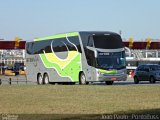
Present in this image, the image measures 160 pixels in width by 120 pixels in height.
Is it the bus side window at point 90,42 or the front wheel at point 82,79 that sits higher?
the bus side window at point 90,42

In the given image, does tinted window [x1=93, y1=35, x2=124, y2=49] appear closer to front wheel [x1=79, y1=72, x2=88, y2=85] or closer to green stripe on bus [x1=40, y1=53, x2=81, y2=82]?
green stripe on bus [x1=40, y1=53, x2=81, y2=82]

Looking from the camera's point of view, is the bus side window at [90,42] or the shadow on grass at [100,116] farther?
the bus side window at [90,42]

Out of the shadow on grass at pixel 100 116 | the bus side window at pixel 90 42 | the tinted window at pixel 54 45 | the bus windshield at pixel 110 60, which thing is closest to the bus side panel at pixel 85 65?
the bus side window at pixel 90 42

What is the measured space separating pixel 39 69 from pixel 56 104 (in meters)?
26.2

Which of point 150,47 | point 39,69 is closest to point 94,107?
point 39,69

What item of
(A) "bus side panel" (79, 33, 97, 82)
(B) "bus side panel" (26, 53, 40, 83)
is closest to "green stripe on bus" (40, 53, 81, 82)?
(A) "bus side panel" (79, 33, 97, 82)

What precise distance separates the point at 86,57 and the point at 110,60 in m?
1.83

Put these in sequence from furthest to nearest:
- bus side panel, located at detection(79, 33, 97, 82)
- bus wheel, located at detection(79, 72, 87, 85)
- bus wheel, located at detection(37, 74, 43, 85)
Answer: bus wheel, located at detection(37, 74, 43, 85), bus wheel, located at detection(79, 72, 87, 85), bus side panel, located at detection(79, 33, 97, 82)

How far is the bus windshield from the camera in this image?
3778cm

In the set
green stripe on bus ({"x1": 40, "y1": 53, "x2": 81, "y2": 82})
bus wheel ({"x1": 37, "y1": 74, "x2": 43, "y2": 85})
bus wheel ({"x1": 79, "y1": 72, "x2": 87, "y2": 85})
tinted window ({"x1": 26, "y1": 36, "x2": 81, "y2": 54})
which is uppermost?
tinted window ({"x1": 26, "y1": 36, "x2": 81, "y2": 54})

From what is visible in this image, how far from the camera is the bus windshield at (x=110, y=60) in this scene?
1487 inches

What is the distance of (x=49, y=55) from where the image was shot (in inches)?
1688

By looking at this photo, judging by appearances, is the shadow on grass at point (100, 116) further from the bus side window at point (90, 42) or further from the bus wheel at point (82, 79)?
the bus wheel at point (82, 79)

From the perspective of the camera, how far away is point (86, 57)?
125 feet
